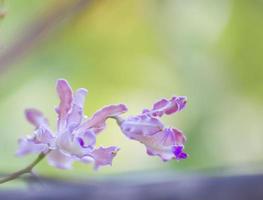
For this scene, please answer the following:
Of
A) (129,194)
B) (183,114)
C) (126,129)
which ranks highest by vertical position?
(183,114)

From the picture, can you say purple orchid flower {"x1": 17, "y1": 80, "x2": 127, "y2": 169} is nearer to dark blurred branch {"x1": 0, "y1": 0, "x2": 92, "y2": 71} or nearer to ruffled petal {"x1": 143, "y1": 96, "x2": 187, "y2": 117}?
ruffled petal {"x1": 143, "y1": 96, "x2": 187, "y2": 117}

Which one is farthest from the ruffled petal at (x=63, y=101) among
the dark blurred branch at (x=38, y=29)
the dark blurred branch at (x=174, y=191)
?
the dark blurred branch at (x=38, y=29)

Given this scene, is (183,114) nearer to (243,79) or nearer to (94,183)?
(243,79)

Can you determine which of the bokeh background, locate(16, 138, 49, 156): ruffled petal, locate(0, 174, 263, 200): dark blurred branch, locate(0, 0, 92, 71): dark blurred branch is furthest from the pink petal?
the bokeh background

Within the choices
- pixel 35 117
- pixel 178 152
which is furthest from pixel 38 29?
pixel 178 152

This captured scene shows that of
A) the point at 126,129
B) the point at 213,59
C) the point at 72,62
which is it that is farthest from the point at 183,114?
the point at 126,129

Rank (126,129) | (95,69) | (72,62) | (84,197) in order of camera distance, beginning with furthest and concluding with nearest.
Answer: (95,69), (72,62), (84,197), (126,129)

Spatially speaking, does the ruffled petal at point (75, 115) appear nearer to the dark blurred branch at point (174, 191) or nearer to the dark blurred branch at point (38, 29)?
the dark blurred branch at point (174, 191)

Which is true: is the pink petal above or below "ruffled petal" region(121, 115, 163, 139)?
above

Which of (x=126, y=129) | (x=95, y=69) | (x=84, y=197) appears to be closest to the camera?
(x=126, y=129)
